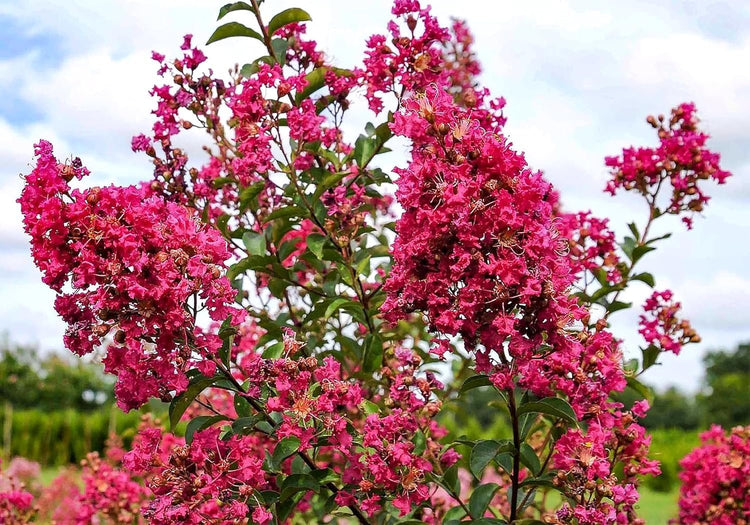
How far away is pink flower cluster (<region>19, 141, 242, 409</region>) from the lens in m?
2.10

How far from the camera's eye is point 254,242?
9.59 ft

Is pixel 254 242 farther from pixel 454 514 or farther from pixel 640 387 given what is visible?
pixel 640 387

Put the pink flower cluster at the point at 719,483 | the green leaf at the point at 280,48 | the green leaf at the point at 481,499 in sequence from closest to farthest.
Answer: the green leaf at the point at 481,499 → the green leaf at the point at 280,48 → the pink flower cluster at the point at 719,483

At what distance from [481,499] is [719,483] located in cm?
176

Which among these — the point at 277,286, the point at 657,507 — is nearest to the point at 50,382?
the point at 657,507

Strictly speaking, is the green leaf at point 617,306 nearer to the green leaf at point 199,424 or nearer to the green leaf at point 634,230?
the green leaf at point 634,230

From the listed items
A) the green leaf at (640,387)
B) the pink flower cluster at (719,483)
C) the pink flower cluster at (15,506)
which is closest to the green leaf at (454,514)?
the green leaf at (640,387)

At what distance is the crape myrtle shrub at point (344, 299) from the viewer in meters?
2.06

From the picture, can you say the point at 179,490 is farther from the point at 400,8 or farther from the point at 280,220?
the point at 400,8

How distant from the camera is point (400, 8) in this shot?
9.28 ft

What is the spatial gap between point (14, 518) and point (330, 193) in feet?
7.55

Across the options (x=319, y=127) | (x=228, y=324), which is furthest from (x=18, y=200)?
(x=319, y=127)

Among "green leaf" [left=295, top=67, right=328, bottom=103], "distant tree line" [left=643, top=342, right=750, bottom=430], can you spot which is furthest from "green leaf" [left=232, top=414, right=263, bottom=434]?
"distant tree line" [left=643, top=342, right=750, bottom=430]

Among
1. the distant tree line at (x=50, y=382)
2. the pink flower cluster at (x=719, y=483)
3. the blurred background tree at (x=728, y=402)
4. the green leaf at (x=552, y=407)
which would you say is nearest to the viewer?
the green leaf at (x=552, y=407)
